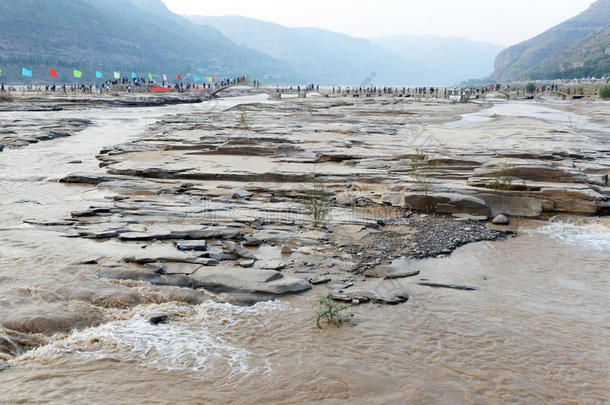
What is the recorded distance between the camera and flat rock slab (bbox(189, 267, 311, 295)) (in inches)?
237

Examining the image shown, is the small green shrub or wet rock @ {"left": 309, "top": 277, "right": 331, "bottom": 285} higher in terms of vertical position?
the small green shrub

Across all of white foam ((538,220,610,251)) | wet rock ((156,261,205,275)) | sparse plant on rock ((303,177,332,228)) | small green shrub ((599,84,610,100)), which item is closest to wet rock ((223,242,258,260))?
wet rock ((156,261,205,275))

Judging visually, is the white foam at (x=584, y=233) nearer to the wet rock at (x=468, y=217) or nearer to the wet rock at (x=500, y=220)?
the wet rock at (x=500, y=220)

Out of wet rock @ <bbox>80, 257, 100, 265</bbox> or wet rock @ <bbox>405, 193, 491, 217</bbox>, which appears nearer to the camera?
wet rock @ <bbox>80, 257, 100, 265</bbox>

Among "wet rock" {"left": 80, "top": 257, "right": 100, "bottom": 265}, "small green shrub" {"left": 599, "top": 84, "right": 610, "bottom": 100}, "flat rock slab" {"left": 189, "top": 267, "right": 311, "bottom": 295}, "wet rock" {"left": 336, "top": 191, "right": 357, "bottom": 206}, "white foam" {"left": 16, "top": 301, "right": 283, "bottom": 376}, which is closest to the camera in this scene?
"white foam" {"left": 16, "top": 301, "right": 283, "bottom": 376}

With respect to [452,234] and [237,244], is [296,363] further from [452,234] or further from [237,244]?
[452,234]

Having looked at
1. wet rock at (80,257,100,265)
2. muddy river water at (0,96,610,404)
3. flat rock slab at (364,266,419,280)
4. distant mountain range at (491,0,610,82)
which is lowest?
muddy river water at (0,96,610,404)

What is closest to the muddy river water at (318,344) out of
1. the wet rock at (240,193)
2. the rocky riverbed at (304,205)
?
the rocky riverbed at (304,205)

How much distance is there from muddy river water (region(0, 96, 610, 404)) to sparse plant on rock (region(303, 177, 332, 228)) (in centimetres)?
215

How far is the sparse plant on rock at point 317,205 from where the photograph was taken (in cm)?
860

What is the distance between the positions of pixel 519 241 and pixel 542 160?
21.8 ft

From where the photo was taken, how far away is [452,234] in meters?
8.45

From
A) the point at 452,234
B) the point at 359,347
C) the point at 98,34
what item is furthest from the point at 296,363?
the point at 98,34

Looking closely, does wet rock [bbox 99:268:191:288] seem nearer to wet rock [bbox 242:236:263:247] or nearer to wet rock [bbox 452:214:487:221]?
wet rock [bbox 242:236:263:247]
